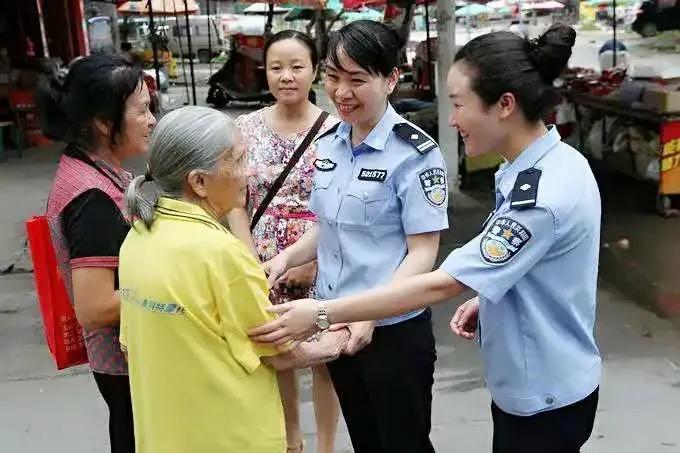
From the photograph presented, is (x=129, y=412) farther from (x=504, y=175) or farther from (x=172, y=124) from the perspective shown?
(x=504, y=175)

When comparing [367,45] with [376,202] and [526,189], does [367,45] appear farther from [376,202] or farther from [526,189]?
[526,189]

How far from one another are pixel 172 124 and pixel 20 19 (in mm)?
12985

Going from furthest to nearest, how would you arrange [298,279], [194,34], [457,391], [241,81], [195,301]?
[194,34], [241,81], [457,391], [298,279], [195,301]

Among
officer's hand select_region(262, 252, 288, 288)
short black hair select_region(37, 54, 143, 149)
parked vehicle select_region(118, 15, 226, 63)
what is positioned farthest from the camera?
parked vehicle select_region(118, 15, 226, 63)

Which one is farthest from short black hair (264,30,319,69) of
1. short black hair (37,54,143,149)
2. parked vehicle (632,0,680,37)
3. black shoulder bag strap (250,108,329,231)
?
parked vehicle (632,0,680,37)

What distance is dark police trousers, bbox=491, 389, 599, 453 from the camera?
176cm

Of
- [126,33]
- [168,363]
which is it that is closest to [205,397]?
[168,363]

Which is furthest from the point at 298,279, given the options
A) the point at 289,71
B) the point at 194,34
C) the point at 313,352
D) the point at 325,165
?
the point at 194,34

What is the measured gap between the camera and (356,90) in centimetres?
214

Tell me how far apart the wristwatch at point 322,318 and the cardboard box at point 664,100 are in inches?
204

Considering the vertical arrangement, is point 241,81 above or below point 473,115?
below

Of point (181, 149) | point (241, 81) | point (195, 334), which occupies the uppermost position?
point (181, 149)

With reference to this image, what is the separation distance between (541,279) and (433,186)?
0.54 m

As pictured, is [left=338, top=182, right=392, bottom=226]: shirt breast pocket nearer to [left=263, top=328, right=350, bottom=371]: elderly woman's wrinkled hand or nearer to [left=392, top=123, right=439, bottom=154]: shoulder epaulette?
[left=392, top=123, right=439, bottom=154]: shoulder epaulette
